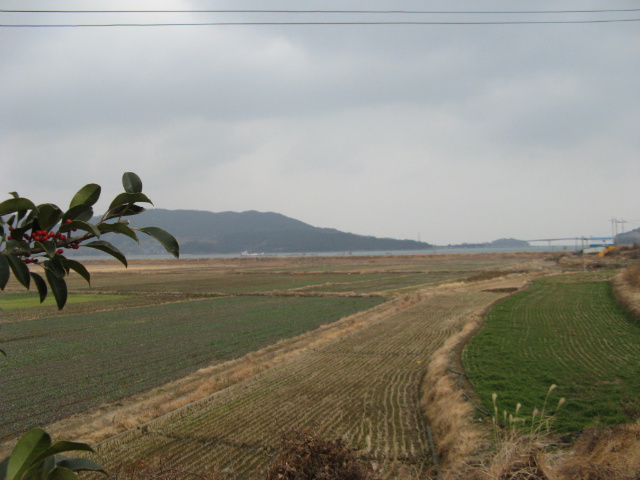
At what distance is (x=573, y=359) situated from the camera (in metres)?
12.7

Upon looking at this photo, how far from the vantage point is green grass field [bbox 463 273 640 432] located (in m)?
8.51

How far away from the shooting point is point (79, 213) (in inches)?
78.9

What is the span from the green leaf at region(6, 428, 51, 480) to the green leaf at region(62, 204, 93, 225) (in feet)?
2.80

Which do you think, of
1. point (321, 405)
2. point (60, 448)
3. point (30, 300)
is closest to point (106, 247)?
point (60, 448)

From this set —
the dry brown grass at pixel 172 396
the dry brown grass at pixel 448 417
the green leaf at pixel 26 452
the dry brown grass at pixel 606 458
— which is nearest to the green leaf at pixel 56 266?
the green leaf at pixel 26 452

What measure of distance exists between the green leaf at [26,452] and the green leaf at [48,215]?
32.6 inches

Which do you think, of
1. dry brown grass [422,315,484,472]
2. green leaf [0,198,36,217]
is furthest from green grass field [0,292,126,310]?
green leaf [0,198,36,217]

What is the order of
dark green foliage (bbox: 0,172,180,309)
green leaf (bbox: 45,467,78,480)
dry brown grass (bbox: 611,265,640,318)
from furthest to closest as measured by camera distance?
dry brown grass (bbox: 611,265,640,318), dark green foliage (bbox: 0,172,180,309), green leaf (bbox: 45,467,78,480)

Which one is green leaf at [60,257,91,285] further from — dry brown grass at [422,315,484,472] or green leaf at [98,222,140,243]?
dry brown grass at [422,315,484,472]

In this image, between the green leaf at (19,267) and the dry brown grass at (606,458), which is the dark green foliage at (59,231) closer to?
the green leaf at (19,267)

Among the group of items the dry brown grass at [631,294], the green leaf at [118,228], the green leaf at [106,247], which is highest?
the green leaf at [118,228]

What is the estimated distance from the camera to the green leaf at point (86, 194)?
79.4 inches

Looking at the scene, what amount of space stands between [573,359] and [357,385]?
6.10 metres

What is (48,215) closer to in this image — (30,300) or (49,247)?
(49,247)
